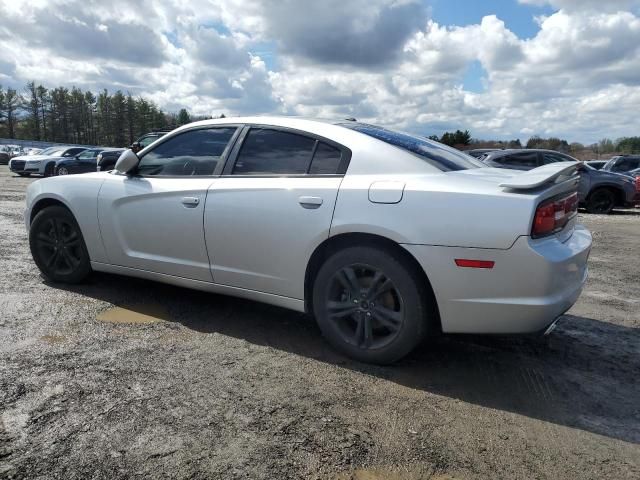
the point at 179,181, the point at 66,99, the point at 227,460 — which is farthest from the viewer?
the point at 66,99

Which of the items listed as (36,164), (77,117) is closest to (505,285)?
(36,164)

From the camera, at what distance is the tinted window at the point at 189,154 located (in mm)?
3812

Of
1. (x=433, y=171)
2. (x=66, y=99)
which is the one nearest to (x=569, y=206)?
(x=433, y=171)

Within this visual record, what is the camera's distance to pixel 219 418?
2.48 metres

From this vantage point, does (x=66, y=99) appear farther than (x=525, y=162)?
Yes

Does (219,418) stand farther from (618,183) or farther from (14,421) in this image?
(618,183)

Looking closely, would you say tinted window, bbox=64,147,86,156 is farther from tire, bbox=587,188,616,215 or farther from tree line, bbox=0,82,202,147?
tree line, bbox=0,82,202,147

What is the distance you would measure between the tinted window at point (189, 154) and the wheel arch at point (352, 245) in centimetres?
111

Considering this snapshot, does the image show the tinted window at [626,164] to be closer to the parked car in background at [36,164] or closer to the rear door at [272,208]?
the rear door at [272,208]

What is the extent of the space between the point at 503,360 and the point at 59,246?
12.7ft

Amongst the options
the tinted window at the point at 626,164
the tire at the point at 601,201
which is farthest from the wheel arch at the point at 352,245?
the tinted window at the point at 626,164

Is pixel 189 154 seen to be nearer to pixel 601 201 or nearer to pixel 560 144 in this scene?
pixel 601 201

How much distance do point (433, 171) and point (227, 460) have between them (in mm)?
1974

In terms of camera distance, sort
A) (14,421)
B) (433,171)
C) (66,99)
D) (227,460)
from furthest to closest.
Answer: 1. (66,99)
2. (433,171)
3. (14,421)
4. (227,460)
